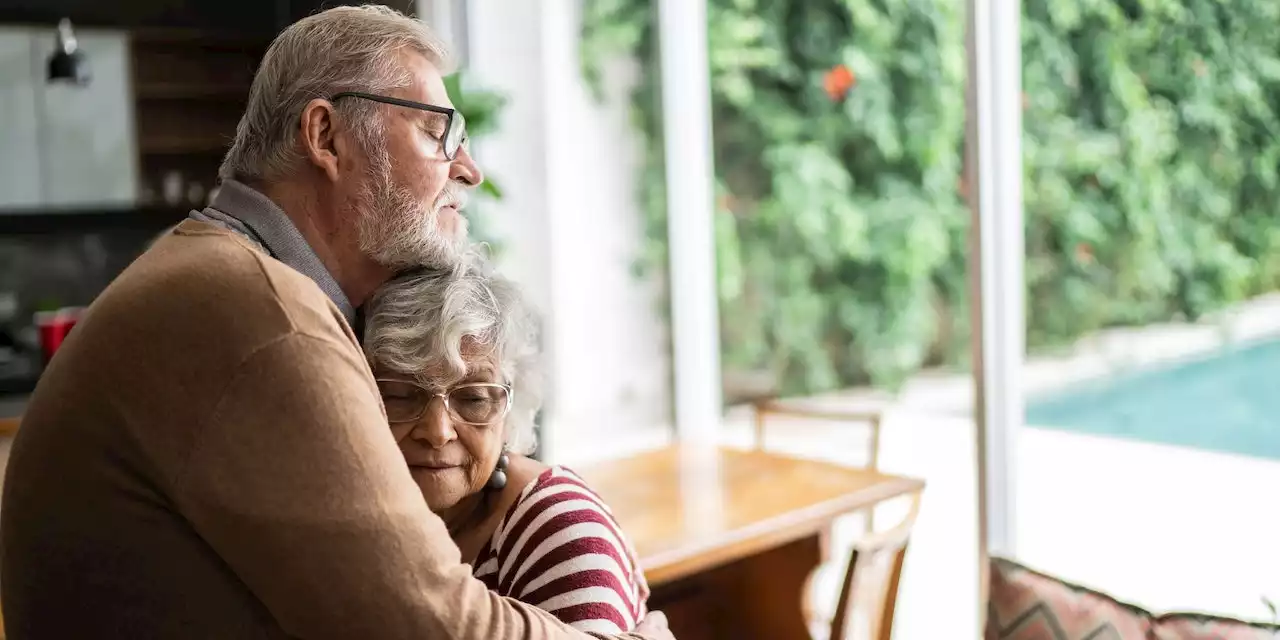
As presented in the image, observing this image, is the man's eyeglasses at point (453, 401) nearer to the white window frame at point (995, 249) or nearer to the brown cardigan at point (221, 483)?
the brown cardigan at point (221, 483)

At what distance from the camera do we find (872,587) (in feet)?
7.19

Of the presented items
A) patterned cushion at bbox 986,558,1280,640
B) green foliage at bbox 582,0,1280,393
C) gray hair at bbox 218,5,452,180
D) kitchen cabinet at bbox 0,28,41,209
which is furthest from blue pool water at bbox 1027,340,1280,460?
kitchen cabinet at bbox 0,28,41,209

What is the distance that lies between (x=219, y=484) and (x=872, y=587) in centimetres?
153

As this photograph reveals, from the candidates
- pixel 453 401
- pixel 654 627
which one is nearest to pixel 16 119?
pixel 453 401

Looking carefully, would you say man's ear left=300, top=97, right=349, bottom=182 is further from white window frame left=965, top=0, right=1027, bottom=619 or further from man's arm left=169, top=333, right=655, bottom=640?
white window frame left=965, top=0, right=1027, bottom=619

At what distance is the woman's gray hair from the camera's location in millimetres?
1446

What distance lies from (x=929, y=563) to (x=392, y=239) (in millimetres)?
2728

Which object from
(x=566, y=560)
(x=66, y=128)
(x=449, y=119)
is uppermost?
(x=66, y=128)

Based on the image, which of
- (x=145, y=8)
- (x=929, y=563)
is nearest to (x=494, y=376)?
(x=929, y=563)

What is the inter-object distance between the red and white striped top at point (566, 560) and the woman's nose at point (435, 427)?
12 centimetres

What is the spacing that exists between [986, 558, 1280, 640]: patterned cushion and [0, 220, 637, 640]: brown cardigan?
2.68ft

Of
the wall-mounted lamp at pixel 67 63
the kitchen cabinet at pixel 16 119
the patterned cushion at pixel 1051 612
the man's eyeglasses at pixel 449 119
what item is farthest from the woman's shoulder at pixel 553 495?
the kitchen cabinet at pixel 16 119

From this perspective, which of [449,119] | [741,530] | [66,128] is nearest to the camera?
[449,119]

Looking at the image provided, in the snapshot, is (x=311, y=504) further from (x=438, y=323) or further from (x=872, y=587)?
(x=872, y=587)
